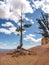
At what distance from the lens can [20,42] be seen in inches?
991

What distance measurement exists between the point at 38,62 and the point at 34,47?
19.1ft

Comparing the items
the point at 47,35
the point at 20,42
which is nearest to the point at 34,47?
the point at 20,42

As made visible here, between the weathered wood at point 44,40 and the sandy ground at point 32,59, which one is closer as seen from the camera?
the sandy ground at point 32,59

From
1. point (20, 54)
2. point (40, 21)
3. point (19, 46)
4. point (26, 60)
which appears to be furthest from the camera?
point (40, 21)

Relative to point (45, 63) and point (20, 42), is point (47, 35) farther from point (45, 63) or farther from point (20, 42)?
point (45, 63)

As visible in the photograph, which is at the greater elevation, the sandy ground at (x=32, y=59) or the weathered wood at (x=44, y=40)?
the weathered wood at (x=44, y=40)

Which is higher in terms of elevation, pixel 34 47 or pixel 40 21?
pixel 40 21

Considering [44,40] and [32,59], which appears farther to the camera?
[44,40]

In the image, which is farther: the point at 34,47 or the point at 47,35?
the point at 47,35

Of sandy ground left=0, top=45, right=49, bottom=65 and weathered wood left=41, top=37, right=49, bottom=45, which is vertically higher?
weathered wood left=41, top=37, right=49, bottom=45

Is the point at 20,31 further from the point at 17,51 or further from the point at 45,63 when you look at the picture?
the point at 45,63

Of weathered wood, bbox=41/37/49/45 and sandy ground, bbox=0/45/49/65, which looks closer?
sandy ground, bbox=0/45/49/65

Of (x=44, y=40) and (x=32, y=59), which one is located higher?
(x=44, y=40)

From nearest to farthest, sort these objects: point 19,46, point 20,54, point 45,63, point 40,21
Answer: point 45,63
point 20,54
point 19,46
point 40,21
